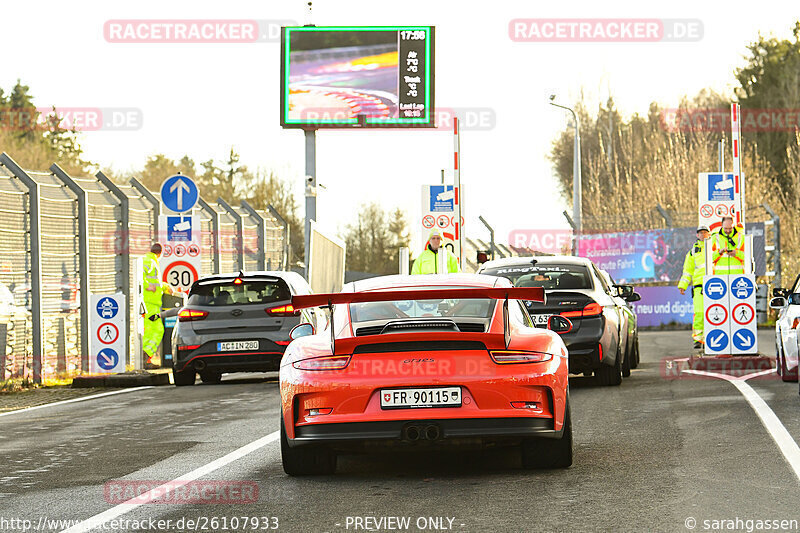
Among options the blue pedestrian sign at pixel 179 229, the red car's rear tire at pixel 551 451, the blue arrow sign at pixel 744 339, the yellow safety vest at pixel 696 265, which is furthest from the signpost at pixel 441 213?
the red car's rear tire at pixel 551 451

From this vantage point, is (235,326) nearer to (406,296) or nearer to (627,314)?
(627,314)

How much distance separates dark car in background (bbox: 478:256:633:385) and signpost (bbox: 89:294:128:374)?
214 inches

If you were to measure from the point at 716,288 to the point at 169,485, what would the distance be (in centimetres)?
1141

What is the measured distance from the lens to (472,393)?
8422 millimetres

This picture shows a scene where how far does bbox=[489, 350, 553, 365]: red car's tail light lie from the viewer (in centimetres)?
858

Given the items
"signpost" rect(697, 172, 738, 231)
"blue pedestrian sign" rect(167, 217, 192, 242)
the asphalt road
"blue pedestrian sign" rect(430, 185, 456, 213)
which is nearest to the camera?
the asphalt road

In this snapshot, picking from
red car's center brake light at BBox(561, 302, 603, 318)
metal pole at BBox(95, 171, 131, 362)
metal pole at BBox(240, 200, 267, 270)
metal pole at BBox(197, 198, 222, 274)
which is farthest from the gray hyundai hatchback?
metal pole at BBox(240, 200, 267, 270)

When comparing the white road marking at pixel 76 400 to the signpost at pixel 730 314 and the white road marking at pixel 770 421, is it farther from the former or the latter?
the signpost at pixel 730 314

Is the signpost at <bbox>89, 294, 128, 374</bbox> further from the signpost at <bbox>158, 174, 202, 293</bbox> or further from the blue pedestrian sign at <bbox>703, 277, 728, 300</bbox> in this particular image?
the blue pedestrian sign at <bbox>703, 277, 728, 300</bbox>

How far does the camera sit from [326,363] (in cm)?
861

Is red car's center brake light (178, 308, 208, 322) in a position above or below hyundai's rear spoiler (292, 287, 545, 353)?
below

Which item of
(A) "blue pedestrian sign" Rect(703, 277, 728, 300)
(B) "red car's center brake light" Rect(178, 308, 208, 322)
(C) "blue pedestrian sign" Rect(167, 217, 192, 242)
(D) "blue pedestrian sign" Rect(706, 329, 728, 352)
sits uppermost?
(C) "blue pedestrian sign" Rect(167, 217, 192, 242)

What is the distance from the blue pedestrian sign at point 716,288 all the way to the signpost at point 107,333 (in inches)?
313

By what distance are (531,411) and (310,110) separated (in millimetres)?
23132
